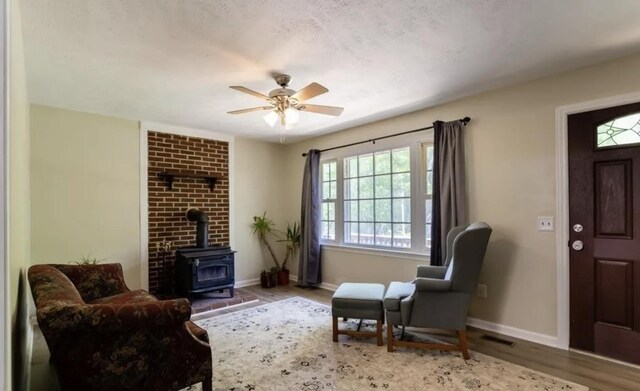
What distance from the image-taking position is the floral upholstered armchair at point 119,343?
1505mm

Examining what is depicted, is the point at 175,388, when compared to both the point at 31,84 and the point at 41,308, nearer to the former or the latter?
the point at 41,308

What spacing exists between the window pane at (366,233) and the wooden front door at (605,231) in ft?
7.19

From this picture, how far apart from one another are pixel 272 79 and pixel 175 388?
2.34m

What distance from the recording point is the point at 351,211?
4.71m

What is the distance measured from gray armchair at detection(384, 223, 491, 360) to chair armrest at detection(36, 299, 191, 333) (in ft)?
5.65

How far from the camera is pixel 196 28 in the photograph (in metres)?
2.05

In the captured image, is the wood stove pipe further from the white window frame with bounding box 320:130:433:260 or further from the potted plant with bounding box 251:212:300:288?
the white window frame with bounding box 320:130:433:260

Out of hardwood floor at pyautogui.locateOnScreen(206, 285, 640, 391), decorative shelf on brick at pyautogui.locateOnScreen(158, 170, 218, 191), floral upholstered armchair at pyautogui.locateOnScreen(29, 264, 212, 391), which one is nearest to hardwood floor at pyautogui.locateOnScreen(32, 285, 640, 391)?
hardwood floor at pyautogui.locateOnScreen(206, 285, 640, 391)

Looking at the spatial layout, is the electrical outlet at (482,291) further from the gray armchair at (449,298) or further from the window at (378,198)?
the window at (378,198)

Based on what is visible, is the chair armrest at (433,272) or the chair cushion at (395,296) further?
the chair armrest at (433,272)

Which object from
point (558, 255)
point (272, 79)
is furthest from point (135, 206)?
point (558, 255)

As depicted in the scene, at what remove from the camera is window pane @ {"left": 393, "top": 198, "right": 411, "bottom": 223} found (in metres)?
3.97

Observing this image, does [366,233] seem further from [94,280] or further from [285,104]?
[94,280]

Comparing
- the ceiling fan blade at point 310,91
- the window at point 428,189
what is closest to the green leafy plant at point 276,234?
the window at point 428,189
